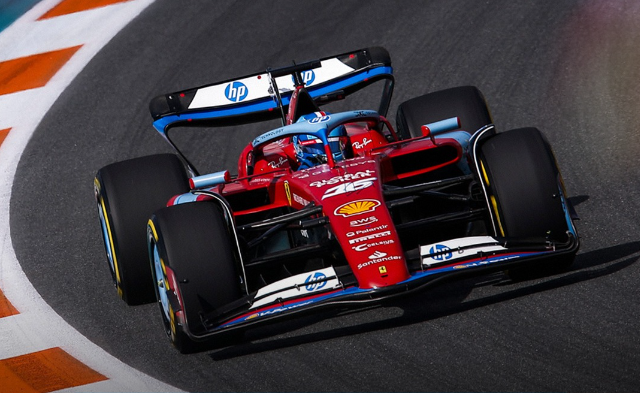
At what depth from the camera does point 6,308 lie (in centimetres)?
848

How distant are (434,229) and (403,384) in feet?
6.08

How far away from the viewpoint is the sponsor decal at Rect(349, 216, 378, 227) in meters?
6.92

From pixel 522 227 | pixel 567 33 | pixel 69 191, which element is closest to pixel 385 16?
pixel 567 33

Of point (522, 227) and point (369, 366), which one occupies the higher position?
point (522, 227)

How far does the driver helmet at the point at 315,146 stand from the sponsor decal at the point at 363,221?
1.20 m

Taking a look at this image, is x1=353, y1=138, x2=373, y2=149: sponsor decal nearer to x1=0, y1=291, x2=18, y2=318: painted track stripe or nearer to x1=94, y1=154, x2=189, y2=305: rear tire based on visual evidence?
x1=94, y1=154, x2=189, y2=305: rear tire

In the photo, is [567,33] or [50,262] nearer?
[50,262]

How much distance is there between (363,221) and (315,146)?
1515 mm

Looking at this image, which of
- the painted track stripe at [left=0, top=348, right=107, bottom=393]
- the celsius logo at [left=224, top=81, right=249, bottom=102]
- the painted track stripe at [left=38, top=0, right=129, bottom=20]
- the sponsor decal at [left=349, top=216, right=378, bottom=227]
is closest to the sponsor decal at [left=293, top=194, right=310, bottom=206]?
the sponsor decal at [left=349, top=216, right=378, bottom=227]

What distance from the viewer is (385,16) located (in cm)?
1377

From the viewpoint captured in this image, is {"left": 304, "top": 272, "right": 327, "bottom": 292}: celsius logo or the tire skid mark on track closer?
{"left": 304, "top": 272, "right": 327, "bottom": 292}: celsius logo

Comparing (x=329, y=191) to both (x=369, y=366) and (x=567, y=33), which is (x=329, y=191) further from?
(x=567, y=33)

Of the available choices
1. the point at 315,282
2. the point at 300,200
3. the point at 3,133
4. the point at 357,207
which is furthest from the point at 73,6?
the point at 315,282

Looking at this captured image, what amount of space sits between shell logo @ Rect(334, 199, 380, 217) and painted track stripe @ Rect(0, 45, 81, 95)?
6950mm
